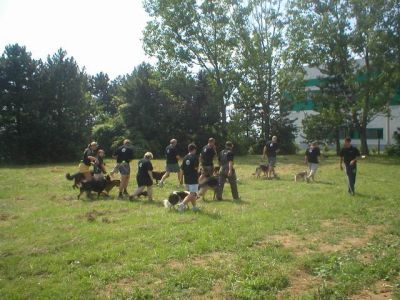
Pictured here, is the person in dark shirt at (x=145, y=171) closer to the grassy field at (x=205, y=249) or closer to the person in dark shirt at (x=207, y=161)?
the grassy field at (x=205, y=249)

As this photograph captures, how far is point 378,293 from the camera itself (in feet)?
19.5

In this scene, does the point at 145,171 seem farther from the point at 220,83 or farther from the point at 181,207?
the point at 220,83

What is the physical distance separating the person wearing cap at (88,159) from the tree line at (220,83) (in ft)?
69.3

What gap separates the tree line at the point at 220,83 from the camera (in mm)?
34438

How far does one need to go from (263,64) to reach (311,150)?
72.0ft

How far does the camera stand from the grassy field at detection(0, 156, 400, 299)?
20.0 feet

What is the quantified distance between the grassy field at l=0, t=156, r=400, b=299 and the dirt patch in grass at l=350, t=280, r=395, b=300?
0.6 inches

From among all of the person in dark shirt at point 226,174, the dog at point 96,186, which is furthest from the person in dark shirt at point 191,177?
the dog at point 96,186

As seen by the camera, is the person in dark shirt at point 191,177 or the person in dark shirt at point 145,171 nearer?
the person in dark shirt at point 191,177

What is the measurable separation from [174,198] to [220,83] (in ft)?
97.4

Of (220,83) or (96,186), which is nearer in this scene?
(96,186)

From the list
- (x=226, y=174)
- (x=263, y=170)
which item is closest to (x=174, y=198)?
(x=226, y=174)

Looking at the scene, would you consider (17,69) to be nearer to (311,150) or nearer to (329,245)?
(311,150)

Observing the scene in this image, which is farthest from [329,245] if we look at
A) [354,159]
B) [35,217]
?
[35,217]
